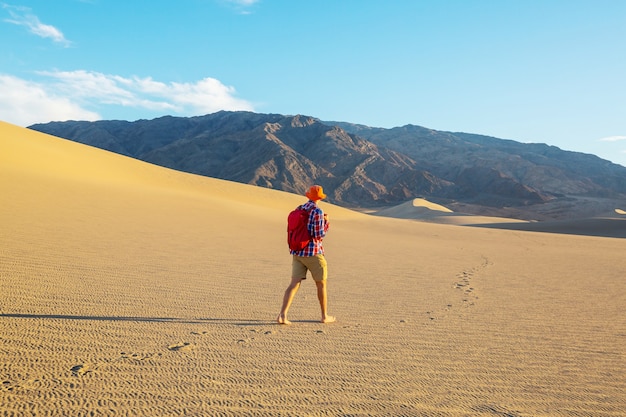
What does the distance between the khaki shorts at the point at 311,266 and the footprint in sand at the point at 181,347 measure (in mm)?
1432

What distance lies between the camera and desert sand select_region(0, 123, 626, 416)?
321 cm

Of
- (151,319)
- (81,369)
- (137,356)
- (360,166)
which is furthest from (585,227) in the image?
(360,166)

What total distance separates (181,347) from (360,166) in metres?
108

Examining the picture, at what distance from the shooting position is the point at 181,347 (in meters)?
4.17

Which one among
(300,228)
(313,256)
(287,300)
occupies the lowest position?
(287,300)

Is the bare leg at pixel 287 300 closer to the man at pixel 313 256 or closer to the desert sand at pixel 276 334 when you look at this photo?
the man at pixel 313 256

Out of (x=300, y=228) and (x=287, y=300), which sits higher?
(x=300, y=228)

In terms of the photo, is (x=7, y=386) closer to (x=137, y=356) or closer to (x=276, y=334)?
(x=137, y=356)

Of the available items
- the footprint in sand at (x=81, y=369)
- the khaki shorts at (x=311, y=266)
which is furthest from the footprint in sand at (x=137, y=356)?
the khaki shorts at (x=311, y=266)

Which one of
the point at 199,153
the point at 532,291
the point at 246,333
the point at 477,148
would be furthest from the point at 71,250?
the point at 477,148

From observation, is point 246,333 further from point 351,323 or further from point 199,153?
point 199,153

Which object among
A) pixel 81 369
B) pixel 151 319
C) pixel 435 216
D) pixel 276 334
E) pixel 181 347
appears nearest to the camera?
pixel 81 369

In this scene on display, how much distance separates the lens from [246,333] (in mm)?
4773

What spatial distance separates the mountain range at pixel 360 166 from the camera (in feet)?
314
